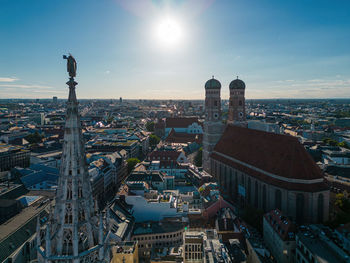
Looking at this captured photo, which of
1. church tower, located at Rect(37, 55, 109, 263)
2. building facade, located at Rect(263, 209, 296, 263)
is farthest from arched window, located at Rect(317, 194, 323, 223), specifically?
church tower, located at Rect(37, 55, 109, 263)

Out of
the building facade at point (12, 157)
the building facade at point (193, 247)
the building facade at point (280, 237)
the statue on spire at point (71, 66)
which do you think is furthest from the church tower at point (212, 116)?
the statue on spire at point (71, 66)

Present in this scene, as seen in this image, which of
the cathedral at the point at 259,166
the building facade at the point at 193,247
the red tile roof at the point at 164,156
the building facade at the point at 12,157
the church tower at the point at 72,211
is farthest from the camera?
the building facade at the point at 12,157

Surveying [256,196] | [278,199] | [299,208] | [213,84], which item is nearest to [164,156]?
[213,84]

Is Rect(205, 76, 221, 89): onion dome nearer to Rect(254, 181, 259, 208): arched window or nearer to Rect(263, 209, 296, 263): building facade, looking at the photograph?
Rect(254, 181, 259, 208): arched window

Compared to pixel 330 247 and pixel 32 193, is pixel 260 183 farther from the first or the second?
pixel 32 193

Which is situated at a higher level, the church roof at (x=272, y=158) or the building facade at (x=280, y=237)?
the church roof at (x=272, y=158)

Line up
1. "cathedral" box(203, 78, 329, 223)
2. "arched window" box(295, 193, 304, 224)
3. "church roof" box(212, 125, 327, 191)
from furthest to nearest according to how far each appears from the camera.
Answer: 1. "church roof" box(212, 125, 327, 191)
2. "arched window" box(295, 193, 304, 224)
3. "cathedral" box(203, 78, 329, 223)

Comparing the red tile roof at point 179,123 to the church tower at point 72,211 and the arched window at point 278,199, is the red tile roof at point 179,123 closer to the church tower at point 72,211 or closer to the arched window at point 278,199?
the arched window at point 278,199

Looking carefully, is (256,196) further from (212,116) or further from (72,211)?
(72,211)
